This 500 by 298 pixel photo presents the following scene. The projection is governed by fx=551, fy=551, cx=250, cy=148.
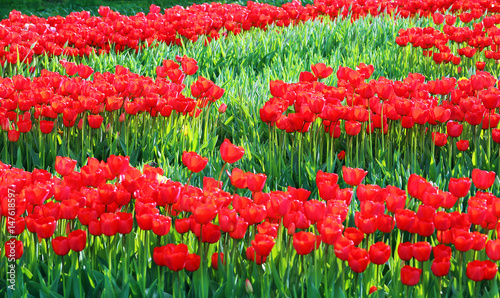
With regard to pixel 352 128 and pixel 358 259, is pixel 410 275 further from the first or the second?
pixel 352 128

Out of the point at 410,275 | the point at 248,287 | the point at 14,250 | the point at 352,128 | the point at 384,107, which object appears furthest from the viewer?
A: the point at 384,107

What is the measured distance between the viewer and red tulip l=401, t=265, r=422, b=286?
5.16 ft

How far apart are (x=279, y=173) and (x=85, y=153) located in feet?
3.73

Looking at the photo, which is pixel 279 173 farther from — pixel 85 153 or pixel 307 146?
pixel 85 153

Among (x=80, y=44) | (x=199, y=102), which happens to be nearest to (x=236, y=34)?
(x=80, y=44)

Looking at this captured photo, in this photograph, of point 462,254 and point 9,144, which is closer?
point 462,254

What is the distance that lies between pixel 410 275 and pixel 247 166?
4.96 ft

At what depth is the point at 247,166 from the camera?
9.81 feet

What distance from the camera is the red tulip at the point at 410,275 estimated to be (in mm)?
1572

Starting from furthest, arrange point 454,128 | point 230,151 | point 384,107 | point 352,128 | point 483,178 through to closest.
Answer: point 384,107 → point 352,128 → point 454,128 → point 230,151 → point 483,178

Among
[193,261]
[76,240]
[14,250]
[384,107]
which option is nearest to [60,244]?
[76,240]

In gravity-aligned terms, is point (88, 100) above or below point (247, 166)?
above

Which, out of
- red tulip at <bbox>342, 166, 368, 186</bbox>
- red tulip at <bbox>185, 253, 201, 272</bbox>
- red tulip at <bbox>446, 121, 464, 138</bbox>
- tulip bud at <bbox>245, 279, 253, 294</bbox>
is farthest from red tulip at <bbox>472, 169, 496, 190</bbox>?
red tulip at <bbox>185, 253, 201, 272</bbox>

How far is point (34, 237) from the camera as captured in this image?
75.7 inches
